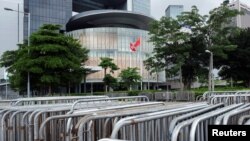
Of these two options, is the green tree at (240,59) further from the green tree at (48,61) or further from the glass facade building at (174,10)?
the glass facade building at (174,10)

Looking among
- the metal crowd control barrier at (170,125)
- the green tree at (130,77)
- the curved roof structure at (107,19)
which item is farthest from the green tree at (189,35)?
the curved roof structure at (107,19)

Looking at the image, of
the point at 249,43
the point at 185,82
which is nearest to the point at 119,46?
the point at 185,82

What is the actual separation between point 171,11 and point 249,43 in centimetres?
5845

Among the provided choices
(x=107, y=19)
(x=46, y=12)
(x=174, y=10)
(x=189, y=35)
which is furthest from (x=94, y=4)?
(x=189, y=35)

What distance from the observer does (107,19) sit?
260 feet

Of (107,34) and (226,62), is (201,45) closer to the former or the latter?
(226,62)

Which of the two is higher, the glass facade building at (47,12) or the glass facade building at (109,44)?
the glass facade building at (47,12)

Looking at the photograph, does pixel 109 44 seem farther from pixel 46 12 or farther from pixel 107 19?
pixel 46 12

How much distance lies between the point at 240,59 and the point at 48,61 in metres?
29.5

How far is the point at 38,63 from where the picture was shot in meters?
27.7

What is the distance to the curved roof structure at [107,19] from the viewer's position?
75875 mm

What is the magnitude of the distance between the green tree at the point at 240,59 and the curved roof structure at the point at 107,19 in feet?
113

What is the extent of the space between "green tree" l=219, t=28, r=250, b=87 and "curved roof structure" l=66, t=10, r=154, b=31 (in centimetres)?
3453

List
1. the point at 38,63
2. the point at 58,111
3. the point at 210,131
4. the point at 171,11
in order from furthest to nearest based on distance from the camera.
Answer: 1. the point at 171,11
2. the point at 38,63
3. the point at 58,111
4. the point at 210,131
